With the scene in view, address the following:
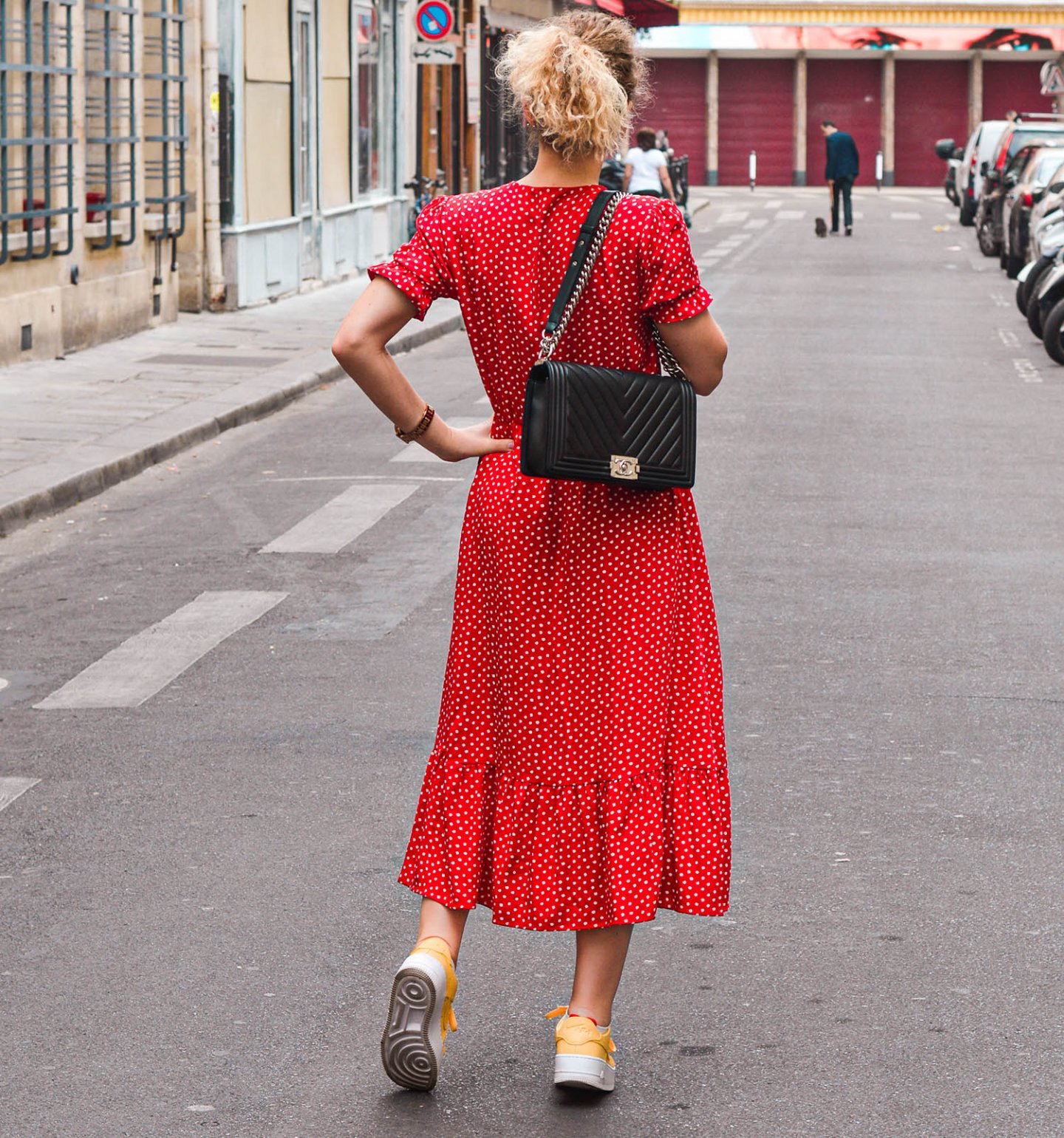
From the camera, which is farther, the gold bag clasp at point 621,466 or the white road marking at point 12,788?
the white road marking at point 12,788

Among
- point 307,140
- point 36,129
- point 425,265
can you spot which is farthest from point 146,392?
point 425,265

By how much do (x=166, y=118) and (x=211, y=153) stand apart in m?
1.23

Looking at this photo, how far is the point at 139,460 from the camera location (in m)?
11.8

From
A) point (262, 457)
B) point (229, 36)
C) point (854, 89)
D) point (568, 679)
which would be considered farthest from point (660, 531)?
point (854, 89)

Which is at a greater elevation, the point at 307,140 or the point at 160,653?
the point at 307,140

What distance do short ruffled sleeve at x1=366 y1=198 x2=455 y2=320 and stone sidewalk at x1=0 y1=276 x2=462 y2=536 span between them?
6.60m

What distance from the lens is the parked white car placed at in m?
39.2

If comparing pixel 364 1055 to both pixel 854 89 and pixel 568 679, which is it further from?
pixel 854 89

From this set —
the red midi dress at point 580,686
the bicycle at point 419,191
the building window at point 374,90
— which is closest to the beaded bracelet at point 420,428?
the red midi dress at point 580,686

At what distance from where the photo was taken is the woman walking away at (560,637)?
3.63m

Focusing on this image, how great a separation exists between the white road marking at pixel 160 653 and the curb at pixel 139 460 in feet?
6.96

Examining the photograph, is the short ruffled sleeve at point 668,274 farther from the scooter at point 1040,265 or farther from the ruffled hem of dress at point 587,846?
the scooter at point 1040,265

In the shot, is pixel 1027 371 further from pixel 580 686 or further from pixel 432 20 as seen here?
pixel 580 686

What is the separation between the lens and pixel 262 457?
12.3 meters
